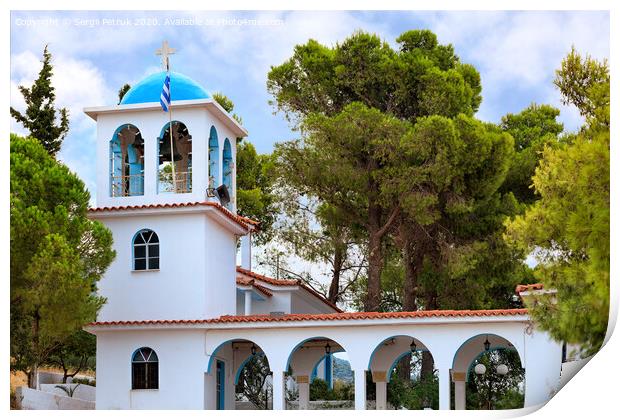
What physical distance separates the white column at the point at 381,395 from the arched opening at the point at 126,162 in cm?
798

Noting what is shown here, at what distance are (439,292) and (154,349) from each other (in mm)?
11447

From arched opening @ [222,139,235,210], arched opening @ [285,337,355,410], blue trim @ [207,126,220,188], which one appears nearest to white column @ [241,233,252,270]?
arched opening @ [285,337,355,410]

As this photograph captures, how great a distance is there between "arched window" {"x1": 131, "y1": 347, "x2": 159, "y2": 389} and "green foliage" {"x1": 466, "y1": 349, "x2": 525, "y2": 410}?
9363 mm

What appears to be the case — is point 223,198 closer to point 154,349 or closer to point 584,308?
point 154,349

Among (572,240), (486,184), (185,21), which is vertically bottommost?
(572,240)

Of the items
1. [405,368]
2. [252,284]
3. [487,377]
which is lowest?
[487,377]

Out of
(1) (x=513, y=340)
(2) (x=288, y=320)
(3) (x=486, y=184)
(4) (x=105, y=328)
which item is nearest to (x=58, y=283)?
(4) (x=105, y=328)

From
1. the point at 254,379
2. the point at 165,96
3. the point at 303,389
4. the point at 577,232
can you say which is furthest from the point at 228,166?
the point at 577,232

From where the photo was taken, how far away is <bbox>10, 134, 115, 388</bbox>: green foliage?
27188mm

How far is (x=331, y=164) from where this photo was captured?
37.7 metres

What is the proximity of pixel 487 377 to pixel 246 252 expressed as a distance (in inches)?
353

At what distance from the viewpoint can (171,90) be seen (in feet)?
105

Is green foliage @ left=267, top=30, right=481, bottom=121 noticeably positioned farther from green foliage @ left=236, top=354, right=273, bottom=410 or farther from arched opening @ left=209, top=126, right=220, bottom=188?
green foliage @ left=236, top=354, right=273, bottom=410

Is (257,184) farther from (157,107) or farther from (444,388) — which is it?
(444,388)
